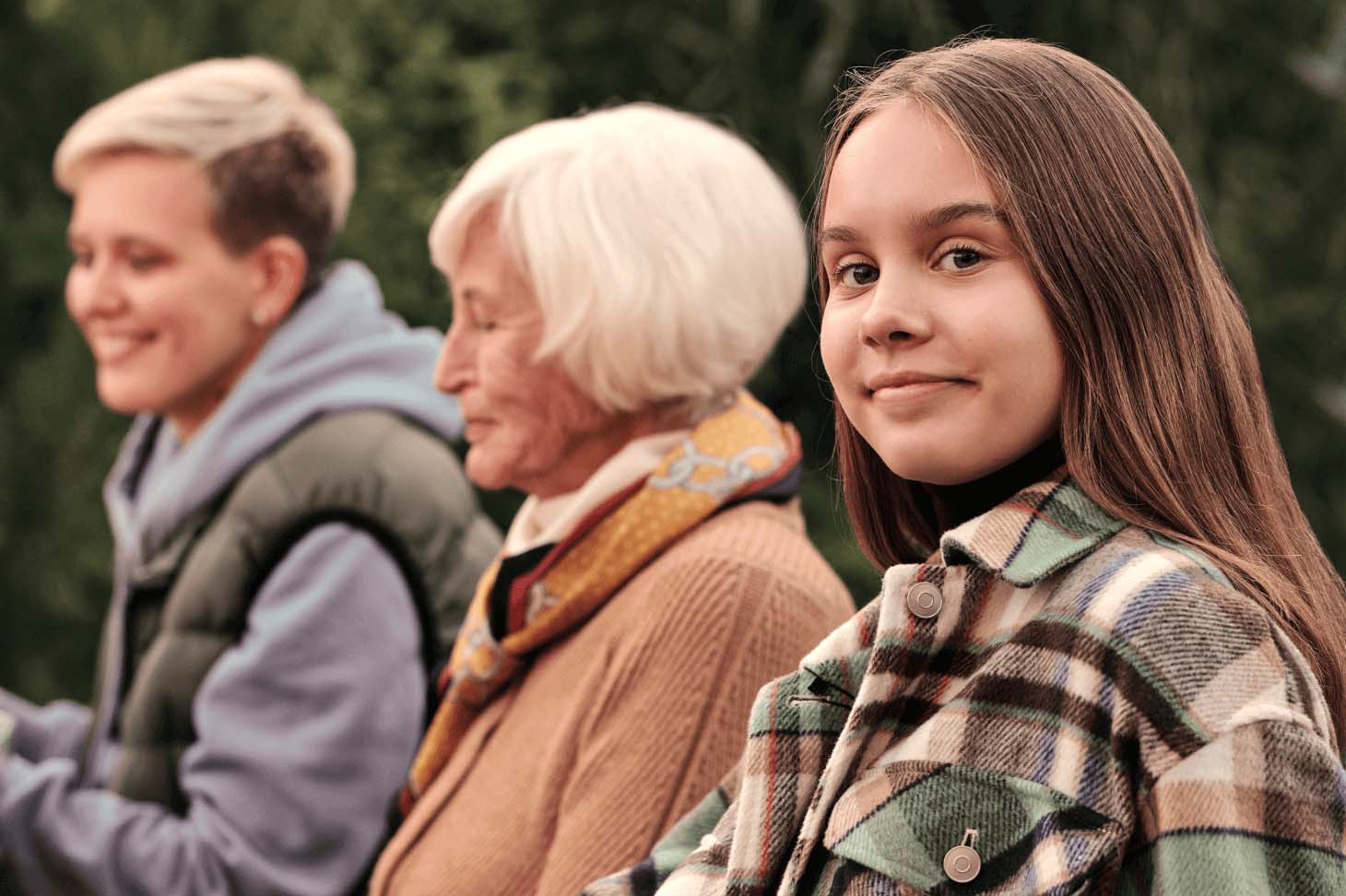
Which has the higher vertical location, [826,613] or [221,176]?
[221,176]

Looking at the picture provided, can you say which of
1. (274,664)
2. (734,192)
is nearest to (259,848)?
(274,664)

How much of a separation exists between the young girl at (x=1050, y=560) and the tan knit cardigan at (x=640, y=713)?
670 mm

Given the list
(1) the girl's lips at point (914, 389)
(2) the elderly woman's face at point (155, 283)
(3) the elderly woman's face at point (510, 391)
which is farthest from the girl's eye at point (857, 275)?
(2) the elderly woman's face at point (155, 283)

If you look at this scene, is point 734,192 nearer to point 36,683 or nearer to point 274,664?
point 274,664

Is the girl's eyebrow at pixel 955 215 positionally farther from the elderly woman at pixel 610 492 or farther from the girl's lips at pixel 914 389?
the elderly woman at pixel 610 492

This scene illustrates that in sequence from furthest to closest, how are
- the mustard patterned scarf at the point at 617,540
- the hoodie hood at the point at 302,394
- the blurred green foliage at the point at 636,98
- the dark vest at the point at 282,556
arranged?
the blurred green foliage at the point at 636,98, the hoodie hood at the point at 302,394, the dark vest at the point at 282,556, the mustard patterned scarf at the point at 617,540

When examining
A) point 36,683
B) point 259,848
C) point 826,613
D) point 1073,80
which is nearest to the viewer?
point 1073,80

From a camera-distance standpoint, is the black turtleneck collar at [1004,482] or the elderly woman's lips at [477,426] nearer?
the black turtleneck collar at [1004,482]

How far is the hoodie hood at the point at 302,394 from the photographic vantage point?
333 centimetres

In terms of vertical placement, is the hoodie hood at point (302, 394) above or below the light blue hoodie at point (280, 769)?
above

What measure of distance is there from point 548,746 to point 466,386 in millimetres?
622

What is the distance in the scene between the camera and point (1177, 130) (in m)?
4.21

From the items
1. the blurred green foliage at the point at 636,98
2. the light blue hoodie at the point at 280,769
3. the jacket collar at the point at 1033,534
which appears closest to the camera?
the jacket collar at the point at 1033,534

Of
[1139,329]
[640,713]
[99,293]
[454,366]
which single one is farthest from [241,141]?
[1139,329]
